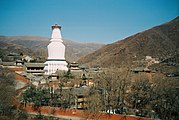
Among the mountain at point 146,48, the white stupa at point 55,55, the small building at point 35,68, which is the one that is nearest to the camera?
the white stupa at point 55,55

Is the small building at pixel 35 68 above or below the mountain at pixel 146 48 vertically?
below

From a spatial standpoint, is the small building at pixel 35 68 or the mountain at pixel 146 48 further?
the mountain at pixel 146 48

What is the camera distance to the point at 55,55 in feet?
107

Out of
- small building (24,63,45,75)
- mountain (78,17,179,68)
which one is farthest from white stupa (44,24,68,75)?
mountain (78,17,179,68)

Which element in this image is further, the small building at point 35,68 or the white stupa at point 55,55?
the small building at point 35,68

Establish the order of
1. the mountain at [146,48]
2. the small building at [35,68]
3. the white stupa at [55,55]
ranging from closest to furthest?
the white stupa at [55,55] < the small building at [35,68] < the mountain at [146,48]

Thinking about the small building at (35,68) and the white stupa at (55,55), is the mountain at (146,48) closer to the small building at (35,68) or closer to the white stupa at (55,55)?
the small building at (35,68)

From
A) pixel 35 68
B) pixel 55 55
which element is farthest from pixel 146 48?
pixel 55 55

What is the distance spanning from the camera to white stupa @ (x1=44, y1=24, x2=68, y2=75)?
31.6m

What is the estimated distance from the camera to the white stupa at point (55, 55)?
104 ft

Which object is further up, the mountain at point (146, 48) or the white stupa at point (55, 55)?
the mountain at point (146, 48)

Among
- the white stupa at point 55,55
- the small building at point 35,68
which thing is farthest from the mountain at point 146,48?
the white stupa at point 55,55

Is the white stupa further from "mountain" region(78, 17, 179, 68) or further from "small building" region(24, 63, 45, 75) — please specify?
"mountain" region(78, 17, 179, 68)

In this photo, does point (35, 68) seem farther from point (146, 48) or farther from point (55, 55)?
point (146, 48)
